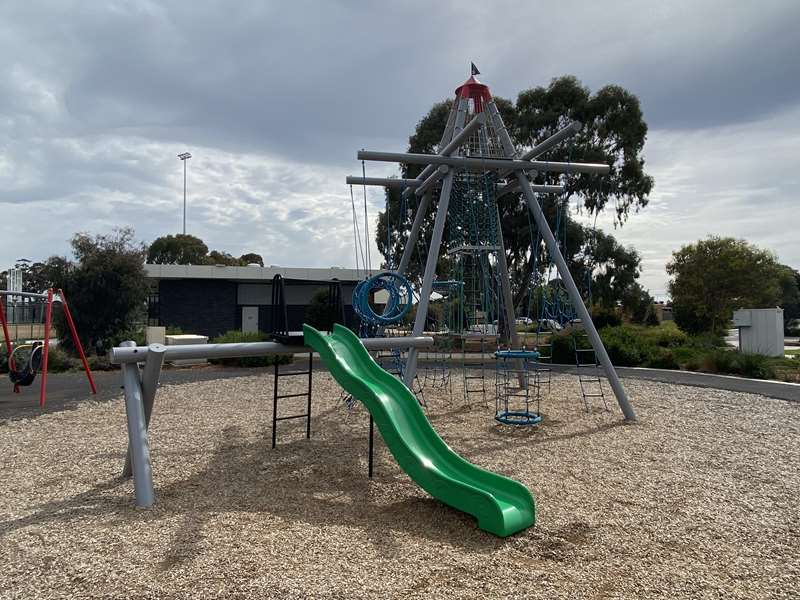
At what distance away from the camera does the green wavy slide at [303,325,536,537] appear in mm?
4148

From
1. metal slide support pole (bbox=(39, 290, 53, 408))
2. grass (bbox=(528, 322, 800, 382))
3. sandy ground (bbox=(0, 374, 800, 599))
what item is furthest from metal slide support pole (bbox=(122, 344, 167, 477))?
grass (bbox=(528, 322, 800, 382))

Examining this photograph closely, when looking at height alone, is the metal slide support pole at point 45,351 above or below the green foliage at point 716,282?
below

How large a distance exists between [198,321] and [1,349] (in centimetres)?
1174

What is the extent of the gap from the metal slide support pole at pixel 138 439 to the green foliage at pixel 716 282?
28.0m

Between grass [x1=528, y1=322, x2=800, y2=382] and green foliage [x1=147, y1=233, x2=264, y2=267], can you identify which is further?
green foliage [x1=147, y1=233, x2=264, y2=267]

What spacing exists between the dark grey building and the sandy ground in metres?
20.1

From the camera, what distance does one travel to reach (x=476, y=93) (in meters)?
9.57

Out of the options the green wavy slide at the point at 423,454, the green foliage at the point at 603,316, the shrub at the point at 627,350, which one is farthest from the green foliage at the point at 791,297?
the green wavy slide at the point at 423,454

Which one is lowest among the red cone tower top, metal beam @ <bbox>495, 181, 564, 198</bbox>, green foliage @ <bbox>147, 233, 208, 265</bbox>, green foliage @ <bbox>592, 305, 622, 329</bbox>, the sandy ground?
the sandy ground

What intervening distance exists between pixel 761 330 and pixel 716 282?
869cm

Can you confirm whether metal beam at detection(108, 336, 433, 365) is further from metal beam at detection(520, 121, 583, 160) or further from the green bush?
the green bush

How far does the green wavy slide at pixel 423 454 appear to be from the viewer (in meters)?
4.15

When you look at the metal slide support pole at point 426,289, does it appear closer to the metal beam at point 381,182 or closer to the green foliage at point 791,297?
the metal beam at point 381,182

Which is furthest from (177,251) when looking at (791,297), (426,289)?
(791,297)
